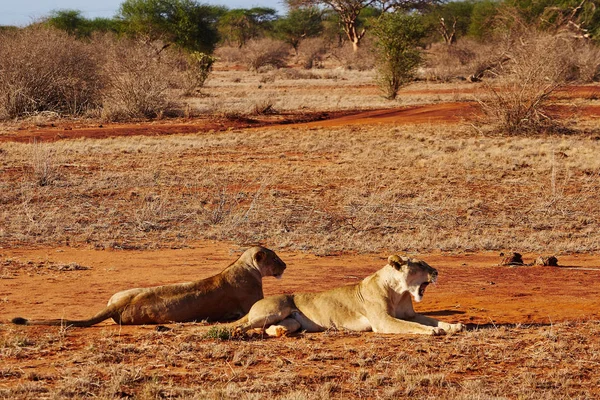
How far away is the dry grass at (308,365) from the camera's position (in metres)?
5.64

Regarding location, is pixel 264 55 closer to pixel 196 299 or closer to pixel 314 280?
pixel 314 280

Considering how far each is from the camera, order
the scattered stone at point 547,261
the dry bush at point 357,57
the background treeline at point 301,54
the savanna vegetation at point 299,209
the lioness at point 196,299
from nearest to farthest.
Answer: the savanna vegetation at point 299,209 → the lioness at point 196,299 → the scattered stone at point 547,261 → the background treeline at point 301,54 → the dry bush at point 357,57

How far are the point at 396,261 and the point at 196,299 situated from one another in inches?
73.7

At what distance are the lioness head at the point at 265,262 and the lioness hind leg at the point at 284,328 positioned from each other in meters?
1.04

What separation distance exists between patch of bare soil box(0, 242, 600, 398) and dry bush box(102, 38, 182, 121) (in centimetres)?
1907

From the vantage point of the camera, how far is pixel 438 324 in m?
7.26

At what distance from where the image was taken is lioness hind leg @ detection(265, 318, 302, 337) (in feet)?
23.7

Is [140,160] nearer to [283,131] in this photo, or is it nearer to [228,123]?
[283,131]

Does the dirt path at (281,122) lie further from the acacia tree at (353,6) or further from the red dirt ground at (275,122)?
the acacia tree at (353,6)

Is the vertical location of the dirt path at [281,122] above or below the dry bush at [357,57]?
below

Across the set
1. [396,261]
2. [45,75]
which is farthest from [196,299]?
[45,75]

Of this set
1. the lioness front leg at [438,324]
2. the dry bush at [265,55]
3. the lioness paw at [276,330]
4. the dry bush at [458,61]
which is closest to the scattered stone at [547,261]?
the lioness front leg at [438,324]

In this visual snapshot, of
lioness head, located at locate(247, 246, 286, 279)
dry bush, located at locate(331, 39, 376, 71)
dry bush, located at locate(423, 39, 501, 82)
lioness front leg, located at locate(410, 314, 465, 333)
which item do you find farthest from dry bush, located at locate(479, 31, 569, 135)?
dry bush, located at locate(331, 39, 376, 71)

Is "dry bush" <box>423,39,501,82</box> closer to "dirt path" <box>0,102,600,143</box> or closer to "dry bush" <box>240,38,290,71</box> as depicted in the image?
"dry bush" <box>240,38,290,71</box>
